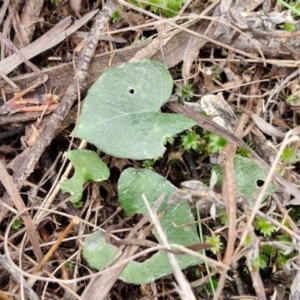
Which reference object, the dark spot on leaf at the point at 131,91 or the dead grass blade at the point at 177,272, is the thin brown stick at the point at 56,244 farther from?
the dark spot on leaf at the point at 131,91

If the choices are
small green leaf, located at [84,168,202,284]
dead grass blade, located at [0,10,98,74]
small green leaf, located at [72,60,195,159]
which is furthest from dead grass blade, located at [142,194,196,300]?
dead grass blade, located at [0,10,98,74]

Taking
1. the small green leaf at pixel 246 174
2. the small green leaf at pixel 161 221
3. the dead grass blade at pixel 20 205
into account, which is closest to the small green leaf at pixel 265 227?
the small green leaf at pixel 246 174

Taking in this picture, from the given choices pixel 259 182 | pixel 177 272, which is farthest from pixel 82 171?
pixel 259 182

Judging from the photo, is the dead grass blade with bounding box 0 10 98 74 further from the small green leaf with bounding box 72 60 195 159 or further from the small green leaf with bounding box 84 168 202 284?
the small green leaf with bounding box 84 168 202 284

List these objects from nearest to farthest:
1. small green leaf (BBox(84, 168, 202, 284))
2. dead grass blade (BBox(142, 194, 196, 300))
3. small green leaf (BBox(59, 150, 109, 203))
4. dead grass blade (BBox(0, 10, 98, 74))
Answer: dead grass blade (BBox(142, 194, 196, 300))
small green leaf (BBox(84, 168, 202, 284))
small green leaf (BBox(59, 150, 109, 203))
dead grass blade (BBox(0, 10, 98, 74))

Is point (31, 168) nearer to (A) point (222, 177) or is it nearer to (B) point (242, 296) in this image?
(A) point (222, 177)

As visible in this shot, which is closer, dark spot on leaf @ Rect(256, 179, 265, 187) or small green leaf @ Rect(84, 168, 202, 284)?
small green leaf @ Rect(84, 168, 202, 284)

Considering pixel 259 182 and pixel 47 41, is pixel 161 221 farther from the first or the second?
pixel 47 41
